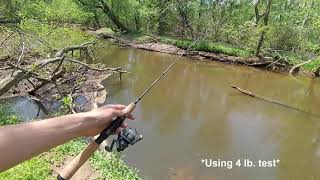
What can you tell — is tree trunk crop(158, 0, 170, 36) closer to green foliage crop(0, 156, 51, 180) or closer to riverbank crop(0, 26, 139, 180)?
riverbank crop(0, 26, 139, 180)

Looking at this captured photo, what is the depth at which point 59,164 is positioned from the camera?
8695 millimetres

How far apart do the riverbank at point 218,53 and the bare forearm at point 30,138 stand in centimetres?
2492

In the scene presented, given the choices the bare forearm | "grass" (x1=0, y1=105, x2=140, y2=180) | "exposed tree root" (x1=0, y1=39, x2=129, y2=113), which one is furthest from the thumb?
"exposed tree root" (x1=0, y1=39, x2=129, y2=113)

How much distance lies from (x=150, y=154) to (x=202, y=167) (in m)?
→ 1.48

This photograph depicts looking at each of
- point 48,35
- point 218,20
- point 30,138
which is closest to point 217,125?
point 48,35

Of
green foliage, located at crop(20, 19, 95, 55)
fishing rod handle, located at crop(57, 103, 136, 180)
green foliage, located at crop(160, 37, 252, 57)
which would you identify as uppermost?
fishing rod handle, located at crop(57, 103, 136, 180)

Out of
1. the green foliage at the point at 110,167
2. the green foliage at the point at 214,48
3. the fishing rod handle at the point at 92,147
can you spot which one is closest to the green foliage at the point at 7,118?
the green foliage at the point at 110,167

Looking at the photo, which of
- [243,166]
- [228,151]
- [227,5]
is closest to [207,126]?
[228,151]

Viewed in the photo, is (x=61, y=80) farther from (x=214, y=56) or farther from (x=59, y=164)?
(x=214, y=56)

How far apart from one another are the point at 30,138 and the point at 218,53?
28.9m

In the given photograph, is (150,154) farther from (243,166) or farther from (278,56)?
(278,56)

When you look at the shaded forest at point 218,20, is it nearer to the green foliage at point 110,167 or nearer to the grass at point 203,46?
the grass at point 203,46

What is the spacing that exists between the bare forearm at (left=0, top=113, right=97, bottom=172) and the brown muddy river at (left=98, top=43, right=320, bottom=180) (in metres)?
8.30

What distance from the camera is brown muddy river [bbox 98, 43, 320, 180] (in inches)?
453
